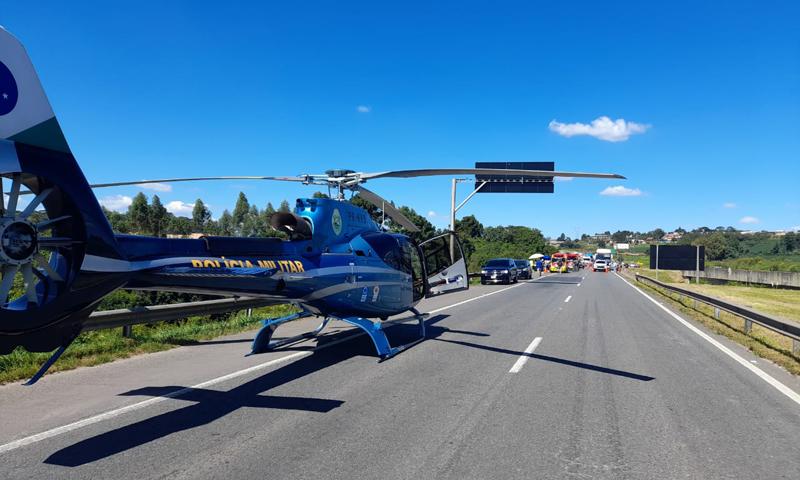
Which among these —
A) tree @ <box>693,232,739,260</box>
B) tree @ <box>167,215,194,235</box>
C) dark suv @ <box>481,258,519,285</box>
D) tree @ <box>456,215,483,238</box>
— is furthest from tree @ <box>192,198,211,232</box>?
tree @ <box>693,232,739,260</box>

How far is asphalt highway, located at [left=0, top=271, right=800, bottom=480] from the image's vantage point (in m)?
4.22

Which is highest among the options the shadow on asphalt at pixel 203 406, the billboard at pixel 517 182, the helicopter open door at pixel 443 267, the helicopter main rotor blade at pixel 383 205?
the billboard at pixel 517 182

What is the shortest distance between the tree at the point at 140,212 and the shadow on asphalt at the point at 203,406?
83078 millimetres

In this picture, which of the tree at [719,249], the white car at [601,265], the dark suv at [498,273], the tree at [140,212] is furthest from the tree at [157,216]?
the tree at [719,249]

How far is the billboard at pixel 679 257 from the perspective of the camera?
→ 3878 cm

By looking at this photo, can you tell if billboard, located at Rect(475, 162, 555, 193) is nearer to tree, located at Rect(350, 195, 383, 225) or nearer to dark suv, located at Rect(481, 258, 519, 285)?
dark suv, located at Rect(481, 258, 519, 285)

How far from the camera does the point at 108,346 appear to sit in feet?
28.6

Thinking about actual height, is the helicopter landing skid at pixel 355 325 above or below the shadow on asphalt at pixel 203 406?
above

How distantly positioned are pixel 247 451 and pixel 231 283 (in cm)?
227

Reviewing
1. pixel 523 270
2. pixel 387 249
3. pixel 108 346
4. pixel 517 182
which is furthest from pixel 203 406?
pixel 523 270

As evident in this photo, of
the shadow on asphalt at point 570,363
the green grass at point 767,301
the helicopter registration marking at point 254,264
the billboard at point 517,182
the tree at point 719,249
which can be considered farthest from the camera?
the tree at point 719,249

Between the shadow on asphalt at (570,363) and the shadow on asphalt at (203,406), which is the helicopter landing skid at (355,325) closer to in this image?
the shadow on asphalt at (203,406)

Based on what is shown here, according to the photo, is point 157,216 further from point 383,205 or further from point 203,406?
point 203,406

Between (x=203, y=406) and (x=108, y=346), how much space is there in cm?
403
